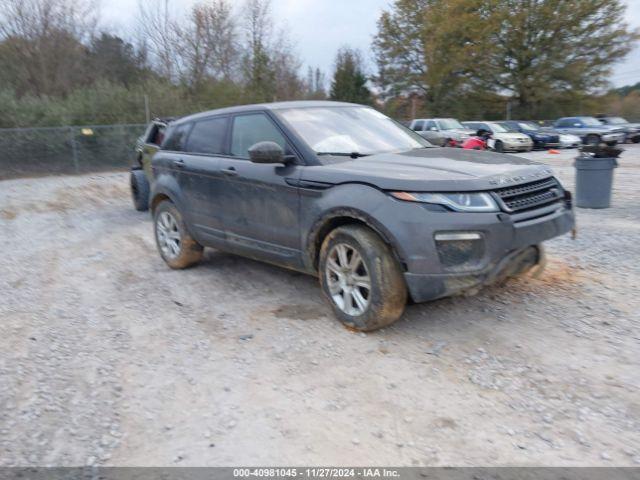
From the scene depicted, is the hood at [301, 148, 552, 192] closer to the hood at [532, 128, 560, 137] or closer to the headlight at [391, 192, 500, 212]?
the headlight at [391, 192, 500, 212]

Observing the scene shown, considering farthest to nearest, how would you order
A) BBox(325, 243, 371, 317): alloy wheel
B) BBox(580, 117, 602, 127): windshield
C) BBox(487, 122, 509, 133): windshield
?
1. BBox(580, 117, 602, 127): windshield
2. BBox(487, 122, 509, 133): windshield
3. BBox(325, 243, 371, 317): alloy wheel

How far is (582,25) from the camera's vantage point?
120 feet

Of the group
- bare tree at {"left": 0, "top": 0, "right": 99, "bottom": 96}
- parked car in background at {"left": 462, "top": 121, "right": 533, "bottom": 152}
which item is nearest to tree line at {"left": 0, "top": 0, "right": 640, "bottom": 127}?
bare tree at {"left": 0, "top": 0, "right": 99, "bottom": 96}

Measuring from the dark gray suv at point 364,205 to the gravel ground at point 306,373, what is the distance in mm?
446

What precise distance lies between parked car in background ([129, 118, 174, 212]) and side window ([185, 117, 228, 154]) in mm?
3617

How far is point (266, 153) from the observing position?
4.58m

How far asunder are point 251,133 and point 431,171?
1952 mm

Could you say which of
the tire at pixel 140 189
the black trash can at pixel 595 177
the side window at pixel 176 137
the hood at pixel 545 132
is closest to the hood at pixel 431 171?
the side window at pixel 176 137

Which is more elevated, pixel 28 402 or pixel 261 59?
pixel 261 59

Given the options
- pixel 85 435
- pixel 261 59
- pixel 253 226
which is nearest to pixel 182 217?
pixel 253 226

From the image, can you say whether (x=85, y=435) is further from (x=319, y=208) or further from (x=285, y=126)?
(x=285, y=126)

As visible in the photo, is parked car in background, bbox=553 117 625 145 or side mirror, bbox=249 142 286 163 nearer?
side mirror, bbox=249 142 286 163

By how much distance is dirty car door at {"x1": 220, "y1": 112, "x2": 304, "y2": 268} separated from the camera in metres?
4.78

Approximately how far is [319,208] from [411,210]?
84cm
